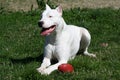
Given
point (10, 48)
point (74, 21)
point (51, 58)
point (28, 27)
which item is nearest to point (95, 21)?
point (74, 21)

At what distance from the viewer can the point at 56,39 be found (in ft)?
27.6

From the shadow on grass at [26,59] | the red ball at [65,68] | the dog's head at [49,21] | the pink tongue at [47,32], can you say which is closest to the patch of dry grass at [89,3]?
the shadow on grass at [26,59]

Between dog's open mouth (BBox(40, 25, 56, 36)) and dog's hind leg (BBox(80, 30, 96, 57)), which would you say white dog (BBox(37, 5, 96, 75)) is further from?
dog's hind leg (BBox(80, 30, 96, 57))

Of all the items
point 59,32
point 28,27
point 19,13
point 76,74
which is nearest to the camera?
point 76,74

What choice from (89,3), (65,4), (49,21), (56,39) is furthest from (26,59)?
(89,3)

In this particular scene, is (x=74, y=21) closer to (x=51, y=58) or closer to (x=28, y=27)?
(x=28, y=27)

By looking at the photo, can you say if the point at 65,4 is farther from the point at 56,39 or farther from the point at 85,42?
the point at 56,39

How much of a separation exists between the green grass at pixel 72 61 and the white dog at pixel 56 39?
166mm

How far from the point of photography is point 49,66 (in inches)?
322

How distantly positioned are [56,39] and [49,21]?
1.63 feet

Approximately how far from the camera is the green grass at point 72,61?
25.6ft

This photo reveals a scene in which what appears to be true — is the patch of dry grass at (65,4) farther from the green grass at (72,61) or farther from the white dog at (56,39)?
the white dog at (56,39)

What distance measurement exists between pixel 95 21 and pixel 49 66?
183 inches

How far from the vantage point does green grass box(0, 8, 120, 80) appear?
7812 millimetres
